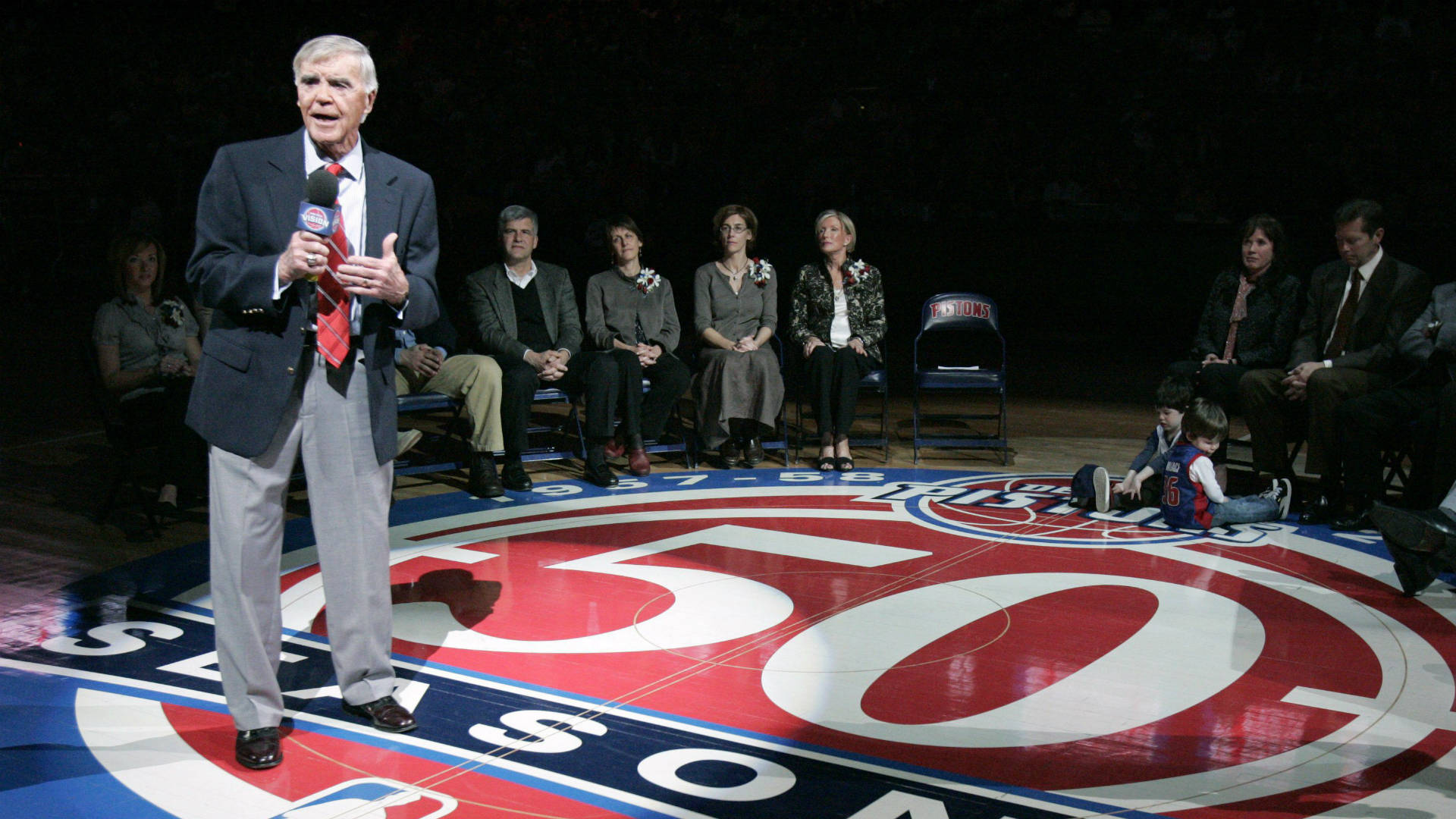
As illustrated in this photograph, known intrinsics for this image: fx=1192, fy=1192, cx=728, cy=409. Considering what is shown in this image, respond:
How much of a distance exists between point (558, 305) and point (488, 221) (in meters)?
5.71

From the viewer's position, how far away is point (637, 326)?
21.3 feet

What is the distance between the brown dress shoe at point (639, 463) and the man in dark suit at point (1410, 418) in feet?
10.6

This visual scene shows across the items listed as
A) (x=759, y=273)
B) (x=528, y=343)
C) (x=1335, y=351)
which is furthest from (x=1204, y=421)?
(x=528, y=343)

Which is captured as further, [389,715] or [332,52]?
[389,715]

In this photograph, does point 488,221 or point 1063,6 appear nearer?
point 488,221

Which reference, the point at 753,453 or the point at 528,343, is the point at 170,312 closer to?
the point at 528,343

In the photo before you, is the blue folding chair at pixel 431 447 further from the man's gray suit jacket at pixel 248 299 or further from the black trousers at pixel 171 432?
the man's gray suit jacket at pixel 248 299

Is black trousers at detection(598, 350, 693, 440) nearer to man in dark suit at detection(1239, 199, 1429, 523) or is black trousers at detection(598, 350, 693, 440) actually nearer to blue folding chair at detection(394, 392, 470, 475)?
blue folding chair at detection(394, 392, 470, 475)

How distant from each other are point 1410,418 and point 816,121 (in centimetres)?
784

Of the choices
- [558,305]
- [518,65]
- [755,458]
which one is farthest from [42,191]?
[755,458]

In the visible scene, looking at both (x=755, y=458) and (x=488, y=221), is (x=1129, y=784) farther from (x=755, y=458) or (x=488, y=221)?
(x=488, y=221)

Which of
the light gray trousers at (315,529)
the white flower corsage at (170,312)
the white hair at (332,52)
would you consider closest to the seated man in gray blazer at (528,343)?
the white flower corsage at (170,312)

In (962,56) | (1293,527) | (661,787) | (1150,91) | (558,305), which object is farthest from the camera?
(962,56)

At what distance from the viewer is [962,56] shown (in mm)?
12570
